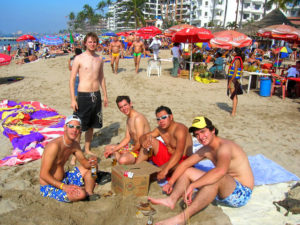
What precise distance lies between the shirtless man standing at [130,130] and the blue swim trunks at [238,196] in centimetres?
141

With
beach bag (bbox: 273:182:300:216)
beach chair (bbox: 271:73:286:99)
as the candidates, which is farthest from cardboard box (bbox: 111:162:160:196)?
Answer: beach chair (bbox: 271:73:286:99)

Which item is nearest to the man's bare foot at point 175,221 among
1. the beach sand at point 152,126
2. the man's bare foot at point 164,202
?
the beach sand at point 152,126

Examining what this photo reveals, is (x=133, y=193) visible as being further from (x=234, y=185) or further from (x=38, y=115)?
(x=38, y=115)

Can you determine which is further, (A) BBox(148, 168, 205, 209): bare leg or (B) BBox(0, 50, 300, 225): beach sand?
(A) BBox(148, 168, 205, 209): bare leg

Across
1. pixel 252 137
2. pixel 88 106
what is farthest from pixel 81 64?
pixel 252 137

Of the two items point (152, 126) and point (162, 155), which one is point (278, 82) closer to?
point (152, 126)

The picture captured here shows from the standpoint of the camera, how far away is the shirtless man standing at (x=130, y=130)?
3609mm

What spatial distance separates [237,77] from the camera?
641cm

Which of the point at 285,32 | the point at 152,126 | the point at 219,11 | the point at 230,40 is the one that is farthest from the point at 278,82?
the point at 219,11

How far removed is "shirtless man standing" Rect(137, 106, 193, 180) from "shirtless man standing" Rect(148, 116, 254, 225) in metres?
0.28

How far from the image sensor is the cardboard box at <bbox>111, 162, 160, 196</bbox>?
2896 mm

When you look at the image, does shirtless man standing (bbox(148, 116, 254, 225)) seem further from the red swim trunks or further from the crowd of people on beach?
the red swim trunks

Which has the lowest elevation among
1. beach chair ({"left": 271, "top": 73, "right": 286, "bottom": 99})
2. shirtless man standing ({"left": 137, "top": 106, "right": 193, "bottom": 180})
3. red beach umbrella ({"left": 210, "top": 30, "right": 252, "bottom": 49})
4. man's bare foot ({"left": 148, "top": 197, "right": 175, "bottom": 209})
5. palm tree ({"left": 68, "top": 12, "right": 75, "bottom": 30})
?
man's bare foot ({"left": 148, "top": 197, "right": 175, "bottom": 209})

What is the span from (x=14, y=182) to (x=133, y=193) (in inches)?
64.1
